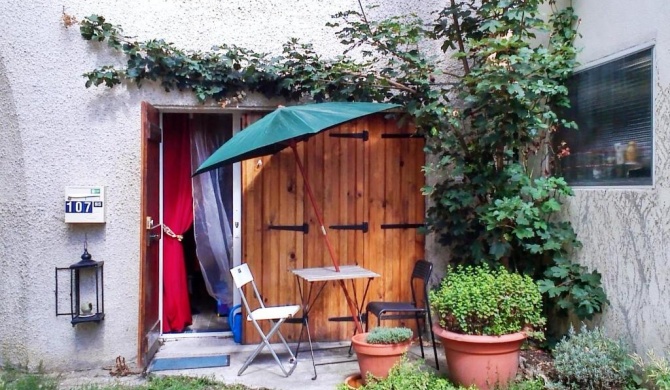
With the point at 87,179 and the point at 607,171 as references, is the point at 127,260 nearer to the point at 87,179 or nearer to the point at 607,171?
the point at 87,179

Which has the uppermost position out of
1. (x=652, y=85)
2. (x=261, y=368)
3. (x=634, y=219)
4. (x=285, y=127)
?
(x=652, y=85)

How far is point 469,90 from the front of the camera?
421cm

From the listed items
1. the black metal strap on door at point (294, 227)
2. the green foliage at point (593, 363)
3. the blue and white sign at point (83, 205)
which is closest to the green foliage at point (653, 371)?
the green foliage at point (593, 363)

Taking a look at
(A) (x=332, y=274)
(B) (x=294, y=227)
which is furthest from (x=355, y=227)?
(A) (x=332, y=274)

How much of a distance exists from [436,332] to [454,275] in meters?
0.44

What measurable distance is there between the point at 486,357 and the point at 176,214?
10.3 ft

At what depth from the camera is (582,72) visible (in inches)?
165

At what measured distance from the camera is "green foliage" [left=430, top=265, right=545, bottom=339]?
3.53 metres

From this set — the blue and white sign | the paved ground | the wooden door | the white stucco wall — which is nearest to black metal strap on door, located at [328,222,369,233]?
the paved ground

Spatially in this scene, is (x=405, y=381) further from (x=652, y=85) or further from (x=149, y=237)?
(x=652, y=85)

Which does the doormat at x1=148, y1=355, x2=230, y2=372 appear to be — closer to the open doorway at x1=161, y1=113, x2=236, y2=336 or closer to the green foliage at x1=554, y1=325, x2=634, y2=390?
the open doorway at x1=161, y1=113, x2=236, y2=336

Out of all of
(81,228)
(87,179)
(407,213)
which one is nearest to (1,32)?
(87,179)

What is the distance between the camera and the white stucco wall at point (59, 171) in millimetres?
4195

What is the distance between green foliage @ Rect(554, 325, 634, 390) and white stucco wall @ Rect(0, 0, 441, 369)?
338cm
